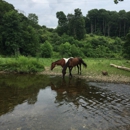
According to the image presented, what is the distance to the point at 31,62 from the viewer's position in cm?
1805

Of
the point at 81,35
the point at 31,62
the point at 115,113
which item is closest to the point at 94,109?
the point at 115,113

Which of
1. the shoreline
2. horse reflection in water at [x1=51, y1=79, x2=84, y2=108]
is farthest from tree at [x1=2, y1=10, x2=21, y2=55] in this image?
horse reflection in water at [x1=51, y1=79, x2=84, y2=108]

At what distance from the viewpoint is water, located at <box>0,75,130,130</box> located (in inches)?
245

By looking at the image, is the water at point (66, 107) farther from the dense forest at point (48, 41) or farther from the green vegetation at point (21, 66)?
the dense forest at point (48, 41)

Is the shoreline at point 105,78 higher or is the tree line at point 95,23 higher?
the tree line at point 95,23

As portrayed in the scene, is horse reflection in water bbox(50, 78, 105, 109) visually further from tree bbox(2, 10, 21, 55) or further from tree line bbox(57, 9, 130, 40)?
tree line bbox(57, 9, 130, 40)

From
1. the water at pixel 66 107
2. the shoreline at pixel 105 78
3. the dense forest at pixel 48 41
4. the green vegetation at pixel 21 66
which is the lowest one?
the water at pixel 66 107

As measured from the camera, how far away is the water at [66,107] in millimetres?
6211

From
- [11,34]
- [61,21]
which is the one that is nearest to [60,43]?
[11,34]

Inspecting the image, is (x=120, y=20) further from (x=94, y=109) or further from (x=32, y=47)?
(x=94, y=109)

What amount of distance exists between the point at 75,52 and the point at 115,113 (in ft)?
107

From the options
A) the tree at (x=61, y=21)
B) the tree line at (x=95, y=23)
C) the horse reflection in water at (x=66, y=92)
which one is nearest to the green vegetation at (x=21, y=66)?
the horse reflection in water at (x=66, y=92)

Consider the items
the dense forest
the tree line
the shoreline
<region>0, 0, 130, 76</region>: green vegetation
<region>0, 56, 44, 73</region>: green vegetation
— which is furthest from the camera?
the tree line

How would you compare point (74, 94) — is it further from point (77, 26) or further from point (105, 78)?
point (77, 26)
